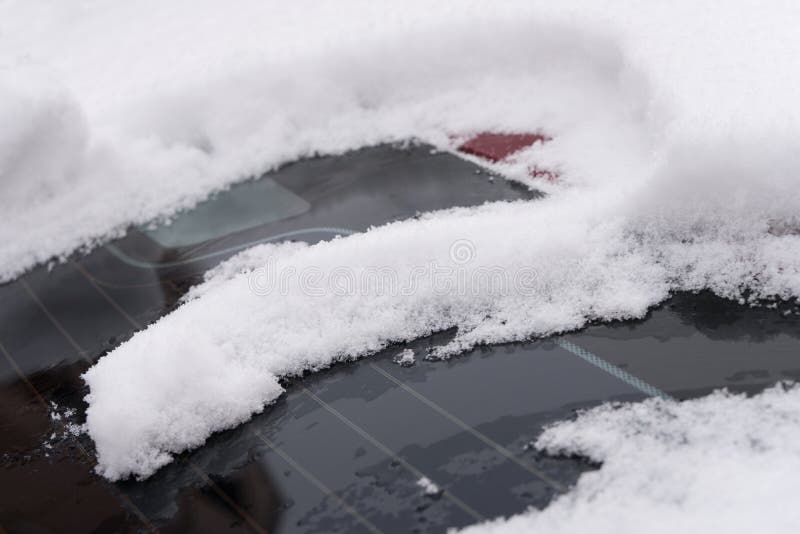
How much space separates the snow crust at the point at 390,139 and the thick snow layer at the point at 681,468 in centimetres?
24

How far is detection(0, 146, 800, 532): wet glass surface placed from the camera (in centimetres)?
110

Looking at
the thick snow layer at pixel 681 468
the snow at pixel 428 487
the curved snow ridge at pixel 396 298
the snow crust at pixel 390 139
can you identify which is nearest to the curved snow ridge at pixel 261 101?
the snow crust at pixel 390 139

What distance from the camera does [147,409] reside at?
1.24 metres

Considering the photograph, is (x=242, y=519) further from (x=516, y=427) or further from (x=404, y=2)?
(x=404, y=2)

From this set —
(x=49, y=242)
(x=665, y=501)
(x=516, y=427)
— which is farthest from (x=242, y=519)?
(x=49, y=242)

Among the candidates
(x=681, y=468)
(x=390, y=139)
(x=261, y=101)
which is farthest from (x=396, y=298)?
(x=261, y=101)

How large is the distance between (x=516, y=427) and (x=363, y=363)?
1.02 feet

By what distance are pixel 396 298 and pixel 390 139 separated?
2.27 ft

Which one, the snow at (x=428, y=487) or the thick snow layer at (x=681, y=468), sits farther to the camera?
the snow at (x=428, y=487)

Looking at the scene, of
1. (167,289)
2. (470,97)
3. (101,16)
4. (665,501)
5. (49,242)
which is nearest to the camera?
(665,501)

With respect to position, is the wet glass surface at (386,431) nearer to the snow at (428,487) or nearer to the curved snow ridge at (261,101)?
the snow at (428,487)

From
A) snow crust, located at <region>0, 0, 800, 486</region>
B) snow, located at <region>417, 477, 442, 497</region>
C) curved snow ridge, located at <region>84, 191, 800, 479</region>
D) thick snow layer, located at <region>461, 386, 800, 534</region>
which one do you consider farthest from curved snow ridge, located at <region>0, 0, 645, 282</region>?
snow, located at <region>417, 477, 442, 497</region>

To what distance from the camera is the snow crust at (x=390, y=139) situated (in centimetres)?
135

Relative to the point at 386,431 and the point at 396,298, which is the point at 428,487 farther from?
the point at 396,298
